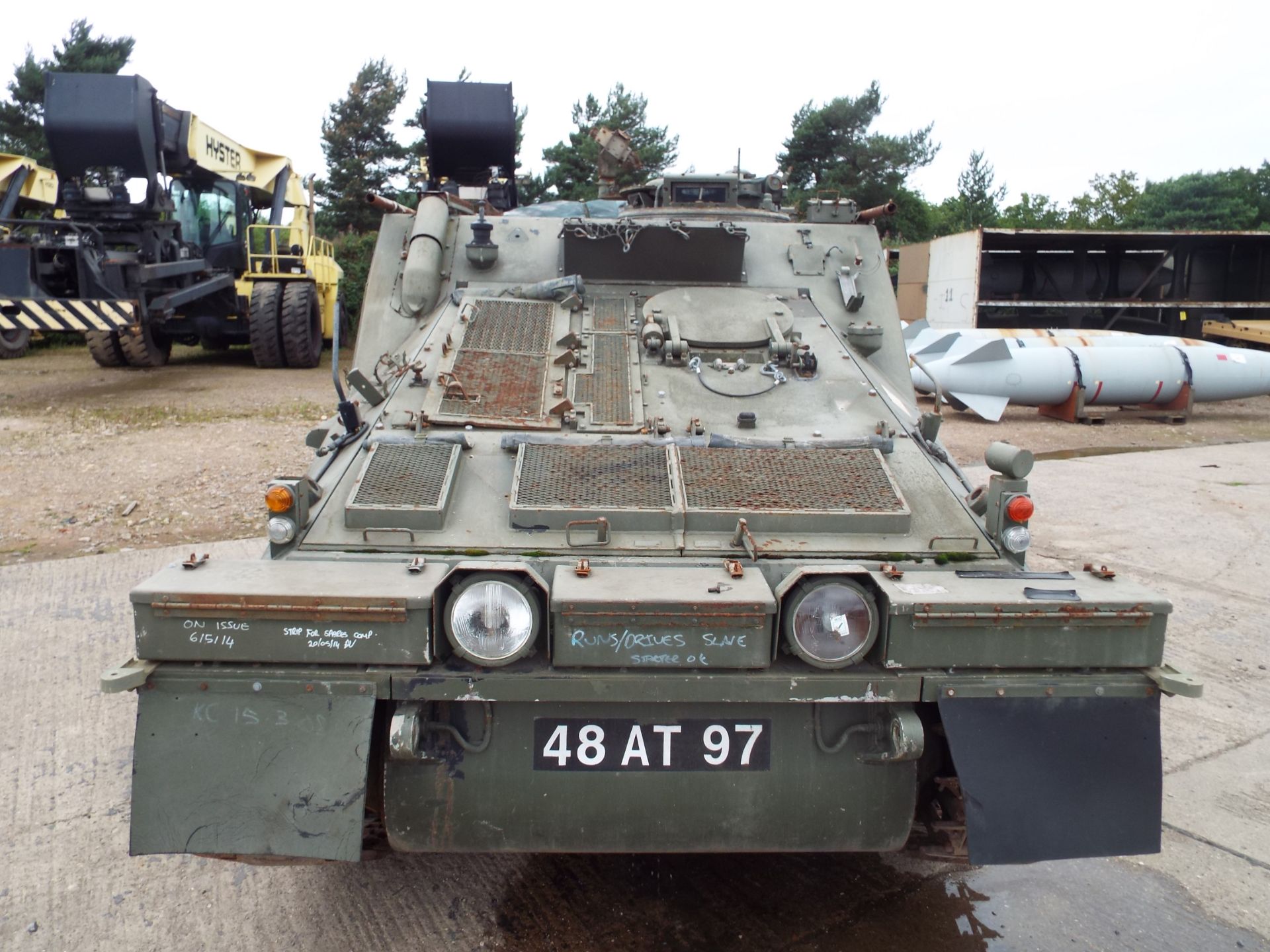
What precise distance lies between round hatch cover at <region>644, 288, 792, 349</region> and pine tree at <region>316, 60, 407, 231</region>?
23.0 m

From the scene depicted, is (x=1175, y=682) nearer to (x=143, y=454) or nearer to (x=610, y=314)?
(x=610, y=314)

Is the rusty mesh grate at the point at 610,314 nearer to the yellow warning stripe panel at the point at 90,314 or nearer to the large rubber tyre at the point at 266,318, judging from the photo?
the yellow warning stripe panel at the point at 90,314

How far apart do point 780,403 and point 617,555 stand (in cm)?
122

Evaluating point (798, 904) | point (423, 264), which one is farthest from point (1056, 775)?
point (423, 264)

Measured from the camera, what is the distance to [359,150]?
27.3 m

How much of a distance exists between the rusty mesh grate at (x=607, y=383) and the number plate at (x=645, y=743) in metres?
1.29

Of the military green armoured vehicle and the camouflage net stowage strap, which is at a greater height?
the camouflage net stowage strap

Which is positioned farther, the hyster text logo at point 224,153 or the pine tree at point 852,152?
the pine tree at point 852,152

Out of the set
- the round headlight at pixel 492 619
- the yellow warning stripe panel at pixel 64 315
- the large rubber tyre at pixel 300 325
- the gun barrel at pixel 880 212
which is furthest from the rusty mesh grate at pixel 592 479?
the large rubber tyre at pixel 300 325

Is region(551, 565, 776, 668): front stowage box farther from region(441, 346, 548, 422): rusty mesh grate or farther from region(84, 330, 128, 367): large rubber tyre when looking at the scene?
region(84, 330, 128, 367): large rubber tyre

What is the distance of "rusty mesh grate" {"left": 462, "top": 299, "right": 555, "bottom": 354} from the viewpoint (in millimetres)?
4203

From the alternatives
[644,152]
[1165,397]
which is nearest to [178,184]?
[644,152]

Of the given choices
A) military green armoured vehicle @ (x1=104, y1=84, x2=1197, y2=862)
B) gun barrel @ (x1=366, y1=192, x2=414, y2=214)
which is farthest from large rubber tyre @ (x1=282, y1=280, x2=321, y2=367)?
military green armoured vehicle @ (x1=104, y1=84, x2=1197, y2=862)

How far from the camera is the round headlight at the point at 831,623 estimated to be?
9.15ft
